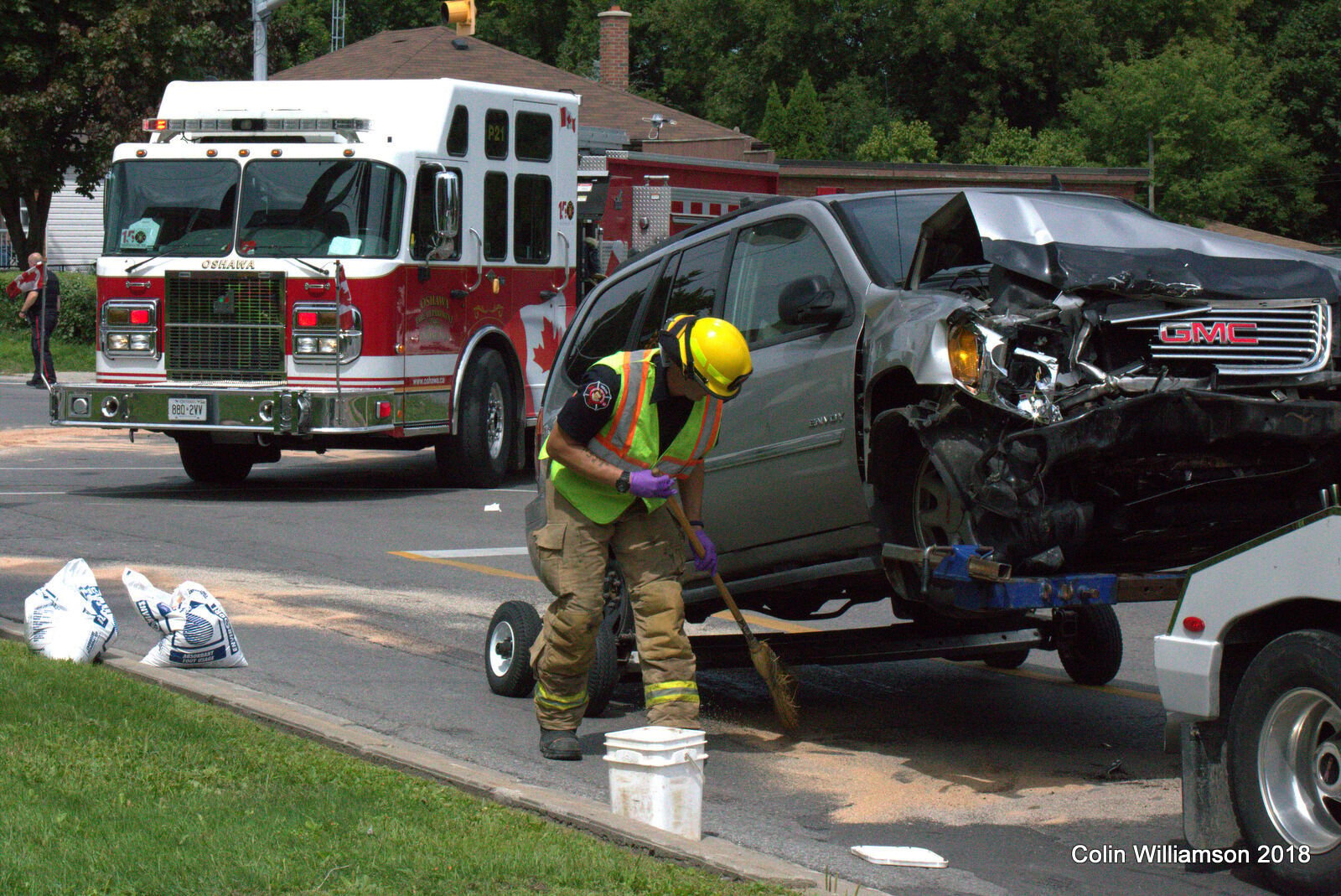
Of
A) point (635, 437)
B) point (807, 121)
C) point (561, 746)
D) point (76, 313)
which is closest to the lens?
point (635, 437)

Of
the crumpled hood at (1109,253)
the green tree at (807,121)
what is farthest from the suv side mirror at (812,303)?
the green tree at (807,121)

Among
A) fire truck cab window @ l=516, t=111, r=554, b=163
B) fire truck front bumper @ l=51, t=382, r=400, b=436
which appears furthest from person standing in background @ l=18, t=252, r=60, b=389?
fire truck cab window @ l=516, t=111, r=554, b=163

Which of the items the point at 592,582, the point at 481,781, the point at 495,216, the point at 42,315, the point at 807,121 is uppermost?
the point at 807,121

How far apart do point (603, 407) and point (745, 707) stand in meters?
2.17

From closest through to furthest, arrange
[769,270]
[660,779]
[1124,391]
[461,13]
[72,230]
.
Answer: [660,779] → [1124,391] → [769,270] → [461,13] → [72,230]

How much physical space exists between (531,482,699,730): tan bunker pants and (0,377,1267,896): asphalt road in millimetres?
391

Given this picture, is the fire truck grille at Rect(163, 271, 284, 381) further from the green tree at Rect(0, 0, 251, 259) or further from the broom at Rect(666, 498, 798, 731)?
the green tree at Rect(0, 0, 251, 259)

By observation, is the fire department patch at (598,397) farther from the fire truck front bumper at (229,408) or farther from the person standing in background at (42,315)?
the person standing in background at (42,315)

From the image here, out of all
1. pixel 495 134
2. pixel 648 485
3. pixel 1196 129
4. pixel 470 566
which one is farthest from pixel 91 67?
pixel 1196 129

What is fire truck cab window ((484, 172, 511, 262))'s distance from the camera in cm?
1580

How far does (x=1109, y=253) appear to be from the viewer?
606 centimetres

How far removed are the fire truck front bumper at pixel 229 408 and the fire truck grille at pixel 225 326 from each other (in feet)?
0.54

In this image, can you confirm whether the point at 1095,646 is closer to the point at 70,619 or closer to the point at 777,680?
the point at 777,680

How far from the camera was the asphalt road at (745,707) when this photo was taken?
5590mm
